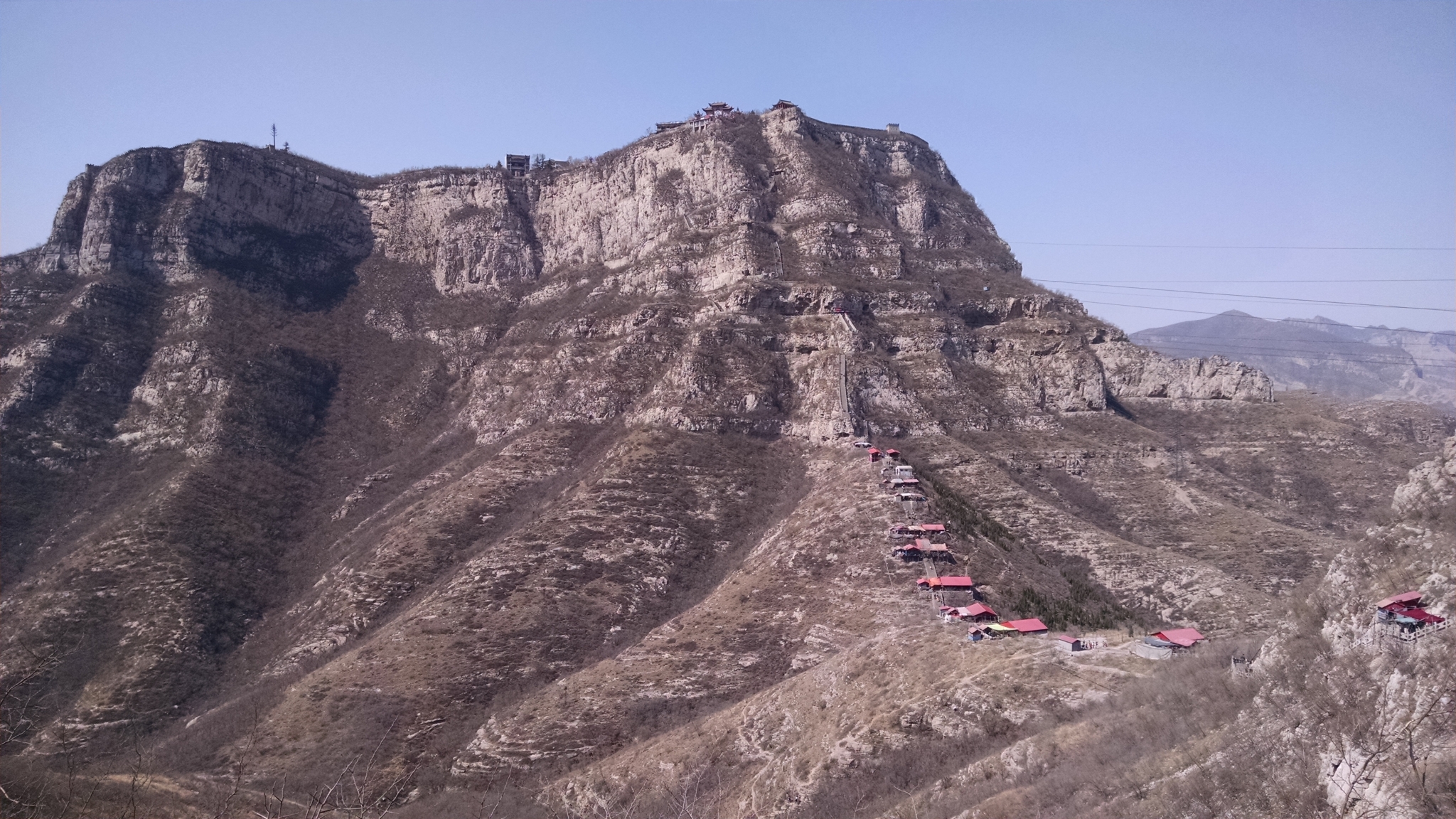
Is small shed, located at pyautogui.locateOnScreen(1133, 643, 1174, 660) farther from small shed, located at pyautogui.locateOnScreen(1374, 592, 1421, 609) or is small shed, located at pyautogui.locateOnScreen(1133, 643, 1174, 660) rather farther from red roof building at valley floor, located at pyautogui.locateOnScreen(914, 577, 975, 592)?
small shed, located at pyautogui.locateOnScreen(1374, 592, 1421, 609)

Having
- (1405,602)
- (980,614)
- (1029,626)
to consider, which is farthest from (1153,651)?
(1405,602)

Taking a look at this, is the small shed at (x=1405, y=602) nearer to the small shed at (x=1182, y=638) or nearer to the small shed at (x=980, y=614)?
the small shed at (x=1182, y=638)

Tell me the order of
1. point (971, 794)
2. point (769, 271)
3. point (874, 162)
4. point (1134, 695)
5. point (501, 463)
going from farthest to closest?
point (874, 162)
point (769, 271)
point (501, 463)
point (1134, 695)
point (971, 794)

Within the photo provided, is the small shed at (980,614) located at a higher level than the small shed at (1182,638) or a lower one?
lower

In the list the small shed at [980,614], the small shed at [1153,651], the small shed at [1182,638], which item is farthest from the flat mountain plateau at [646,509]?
the small shed at [980,614]

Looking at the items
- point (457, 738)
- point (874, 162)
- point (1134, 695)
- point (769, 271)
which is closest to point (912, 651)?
point (1134, 695)

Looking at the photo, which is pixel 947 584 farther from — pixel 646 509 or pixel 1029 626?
pixel 646 509

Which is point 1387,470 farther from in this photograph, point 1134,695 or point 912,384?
point 1134,695

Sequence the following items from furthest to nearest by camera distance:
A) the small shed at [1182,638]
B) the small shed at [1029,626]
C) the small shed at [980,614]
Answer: the small shed at [980,614] → the small shed at [1029,626] → the small shed at [1182,638]
